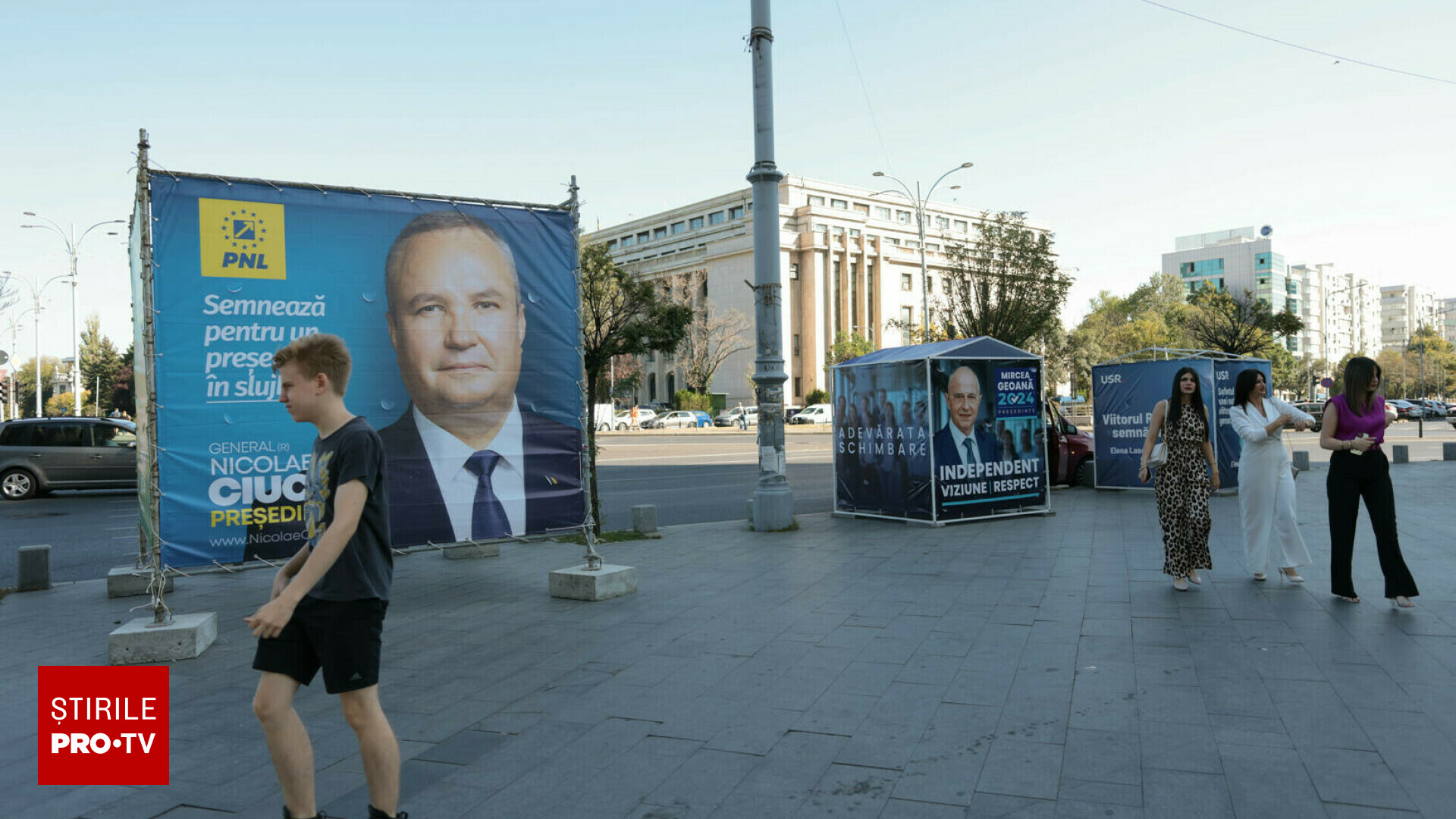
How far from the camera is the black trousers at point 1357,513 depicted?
20.5ft

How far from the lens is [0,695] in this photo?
16.5 feet

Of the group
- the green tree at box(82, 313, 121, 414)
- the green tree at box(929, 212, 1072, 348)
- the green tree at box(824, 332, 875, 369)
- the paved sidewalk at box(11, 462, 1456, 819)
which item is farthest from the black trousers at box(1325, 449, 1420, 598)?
the green tree at box(82, 313, 121, 414)

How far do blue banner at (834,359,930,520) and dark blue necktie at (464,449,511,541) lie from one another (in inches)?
230

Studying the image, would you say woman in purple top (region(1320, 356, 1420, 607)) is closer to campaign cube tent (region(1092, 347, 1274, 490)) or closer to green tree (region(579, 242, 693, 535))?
green tree (region(579, 242, 693, 535))

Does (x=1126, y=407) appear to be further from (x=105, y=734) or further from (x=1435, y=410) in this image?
(x=1435, y=410)

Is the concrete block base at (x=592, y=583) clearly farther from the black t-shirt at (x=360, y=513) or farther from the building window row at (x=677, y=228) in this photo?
the building window row at (x=677, y=228)

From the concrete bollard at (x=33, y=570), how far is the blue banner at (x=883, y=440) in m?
8.94

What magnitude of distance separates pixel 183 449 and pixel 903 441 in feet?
26.5

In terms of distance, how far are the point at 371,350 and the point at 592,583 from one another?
243 centimetres

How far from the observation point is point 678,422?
59469 mm

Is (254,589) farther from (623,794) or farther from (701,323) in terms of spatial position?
(701,323)

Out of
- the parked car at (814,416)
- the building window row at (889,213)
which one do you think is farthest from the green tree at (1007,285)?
the building window row at (889,213)

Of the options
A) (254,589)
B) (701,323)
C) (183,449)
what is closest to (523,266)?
(183,449)

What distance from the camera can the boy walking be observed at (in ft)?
9.22
